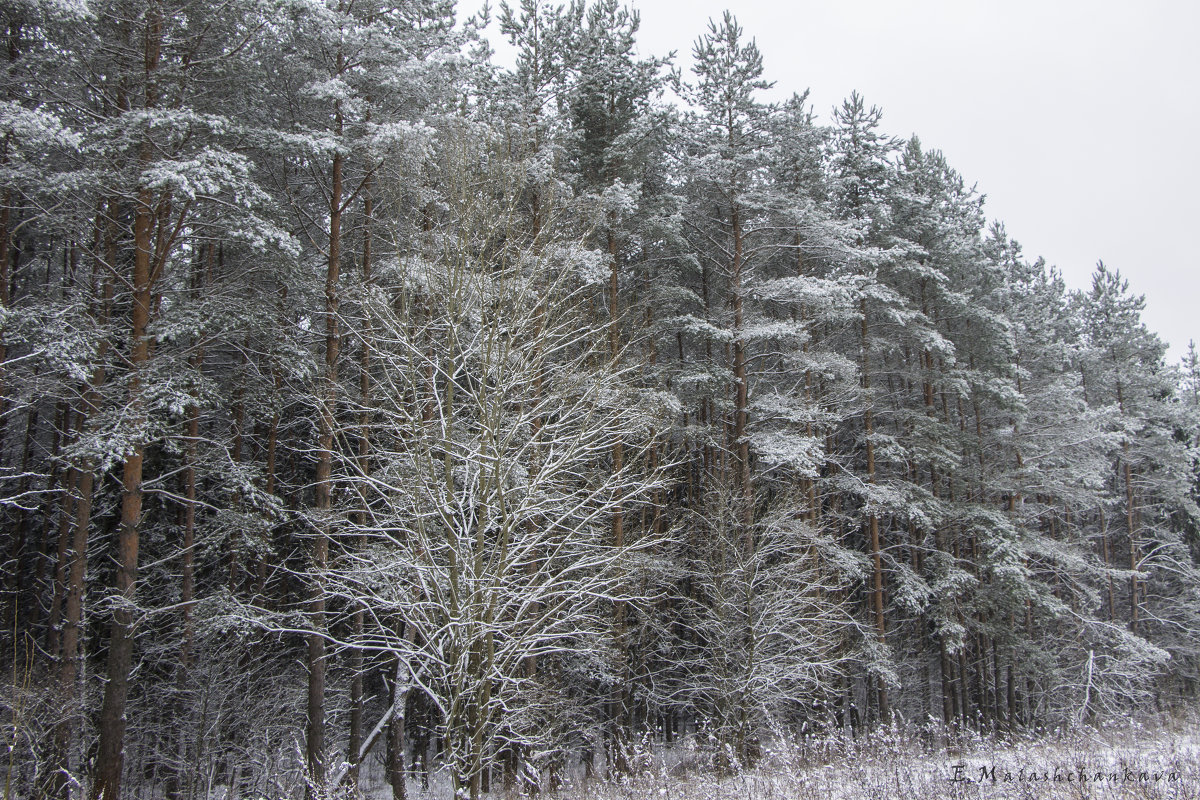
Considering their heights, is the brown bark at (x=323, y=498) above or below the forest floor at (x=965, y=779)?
above

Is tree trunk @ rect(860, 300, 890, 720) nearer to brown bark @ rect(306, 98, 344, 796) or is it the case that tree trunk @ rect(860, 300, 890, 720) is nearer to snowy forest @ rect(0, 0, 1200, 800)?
snowy forest @ rect(0, 0, 1200, 800)

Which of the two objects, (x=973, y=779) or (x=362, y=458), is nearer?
(x=973, y=779)

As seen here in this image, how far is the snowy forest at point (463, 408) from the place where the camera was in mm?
8664

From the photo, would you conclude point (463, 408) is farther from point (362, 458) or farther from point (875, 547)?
point (875, 547)

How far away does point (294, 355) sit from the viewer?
1027 centimetres

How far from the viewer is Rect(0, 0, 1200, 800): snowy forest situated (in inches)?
341

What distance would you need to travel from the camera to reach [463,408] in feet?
35.4

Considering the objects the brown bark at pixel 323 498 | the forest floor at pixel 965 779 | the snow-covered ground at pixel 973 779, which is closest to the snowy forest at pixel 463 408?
the brown bark at pixel 323 498

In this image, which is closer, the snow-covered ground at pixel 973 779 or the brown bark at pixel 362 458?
the snow-covered ground at pixel 973 779

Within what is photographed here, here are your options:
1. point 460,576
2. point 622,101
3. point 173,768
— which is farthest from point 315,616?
point 622,101

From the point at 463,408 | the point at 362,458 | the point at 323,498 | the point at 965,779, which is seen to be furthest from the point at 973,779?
the point at 323,498

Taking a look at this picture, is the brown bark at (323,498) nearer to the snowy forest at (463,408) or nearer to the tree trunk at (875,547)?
the snowy forest at (463,408)

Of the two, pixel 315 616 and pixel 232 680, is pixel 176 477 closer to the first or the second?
pixel 232 680

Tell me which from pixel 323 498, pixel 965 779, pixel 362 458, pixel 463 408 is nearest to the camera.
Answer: pixel 965 779
